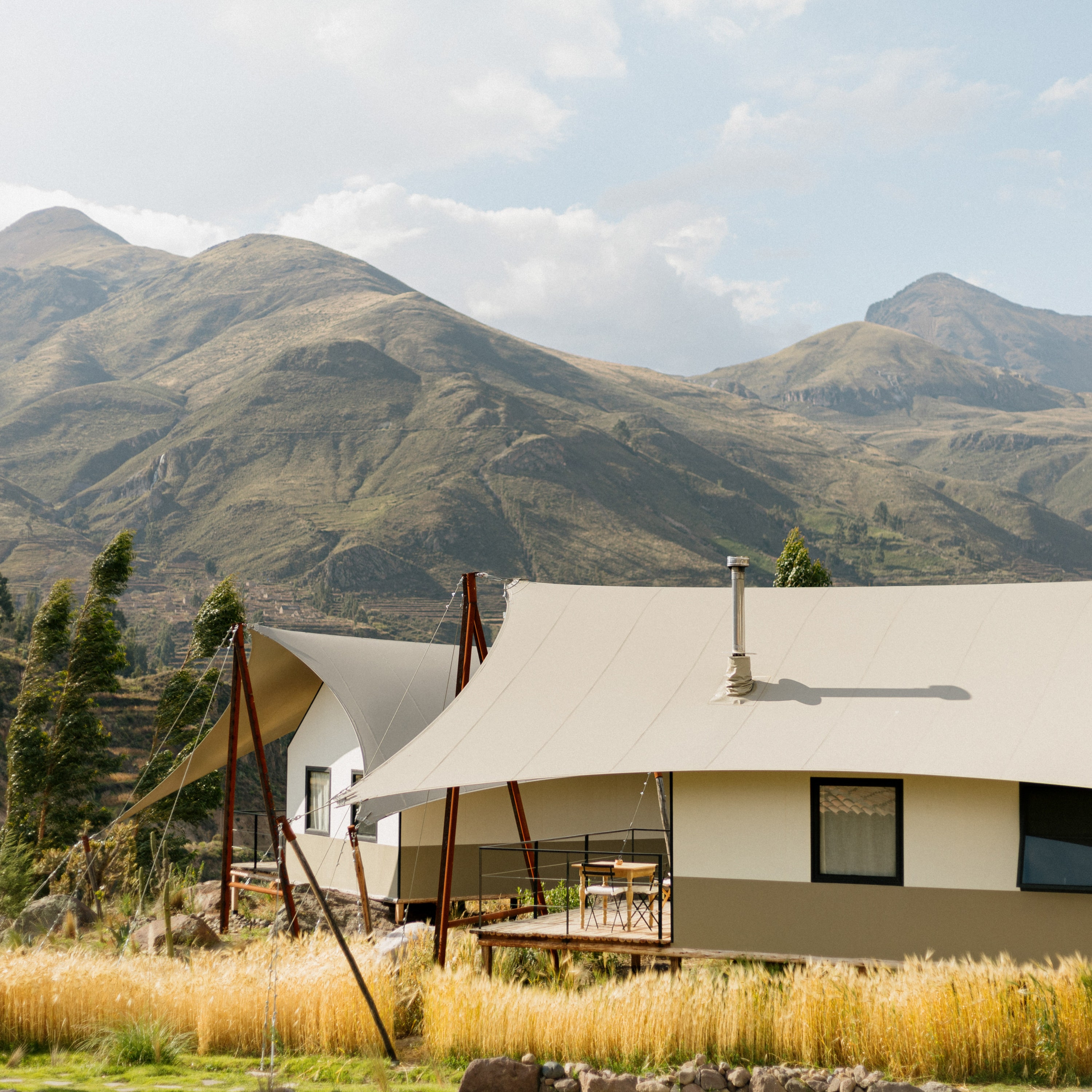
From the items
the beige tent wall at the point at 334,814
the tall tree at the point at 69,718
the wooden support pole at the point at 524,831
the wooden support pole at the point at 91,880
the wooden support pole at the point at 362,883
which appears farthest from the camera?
the tall tree at the point at 69,718

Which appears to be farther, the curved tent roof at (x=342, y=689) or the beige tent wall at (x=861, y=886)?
the curved tent roof at (x=342, y=689)

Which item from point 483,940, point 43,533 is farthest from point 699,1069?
point 43,533

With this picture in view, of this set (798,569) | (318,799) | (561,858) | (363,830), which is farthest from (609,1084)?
(798,569)

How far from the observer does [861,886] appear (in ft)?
36.6

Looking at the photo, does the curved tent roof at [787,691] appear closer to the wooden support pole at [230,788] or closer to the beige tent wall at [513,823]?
the beige tent wall at [513,823]

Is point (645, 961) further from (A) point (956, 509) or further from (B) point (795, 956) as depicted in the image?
(A) point (956, 509)

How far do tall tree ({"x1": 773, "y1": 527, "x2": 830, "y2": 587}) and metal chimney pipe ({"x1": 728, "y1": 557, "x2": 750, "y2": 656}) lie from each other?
41.6 ft

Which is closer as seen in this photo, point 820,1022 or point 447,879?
point 820,1022

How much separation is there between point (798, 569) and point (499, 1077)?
18.7m

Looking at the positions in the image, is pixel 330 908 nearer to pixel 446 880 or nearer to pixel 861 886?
pixel 446 880

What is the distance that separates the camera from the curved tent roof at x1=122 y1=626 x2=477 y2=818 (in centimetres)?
1850

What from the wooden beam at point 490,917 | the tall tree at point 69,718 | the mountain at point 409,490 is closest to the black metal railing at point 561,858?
the wooden beam at point 490,917

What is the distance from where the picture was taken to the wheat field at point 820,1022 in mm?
8844

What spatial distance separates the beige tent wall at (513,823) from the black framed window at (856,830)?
6.53 meters
